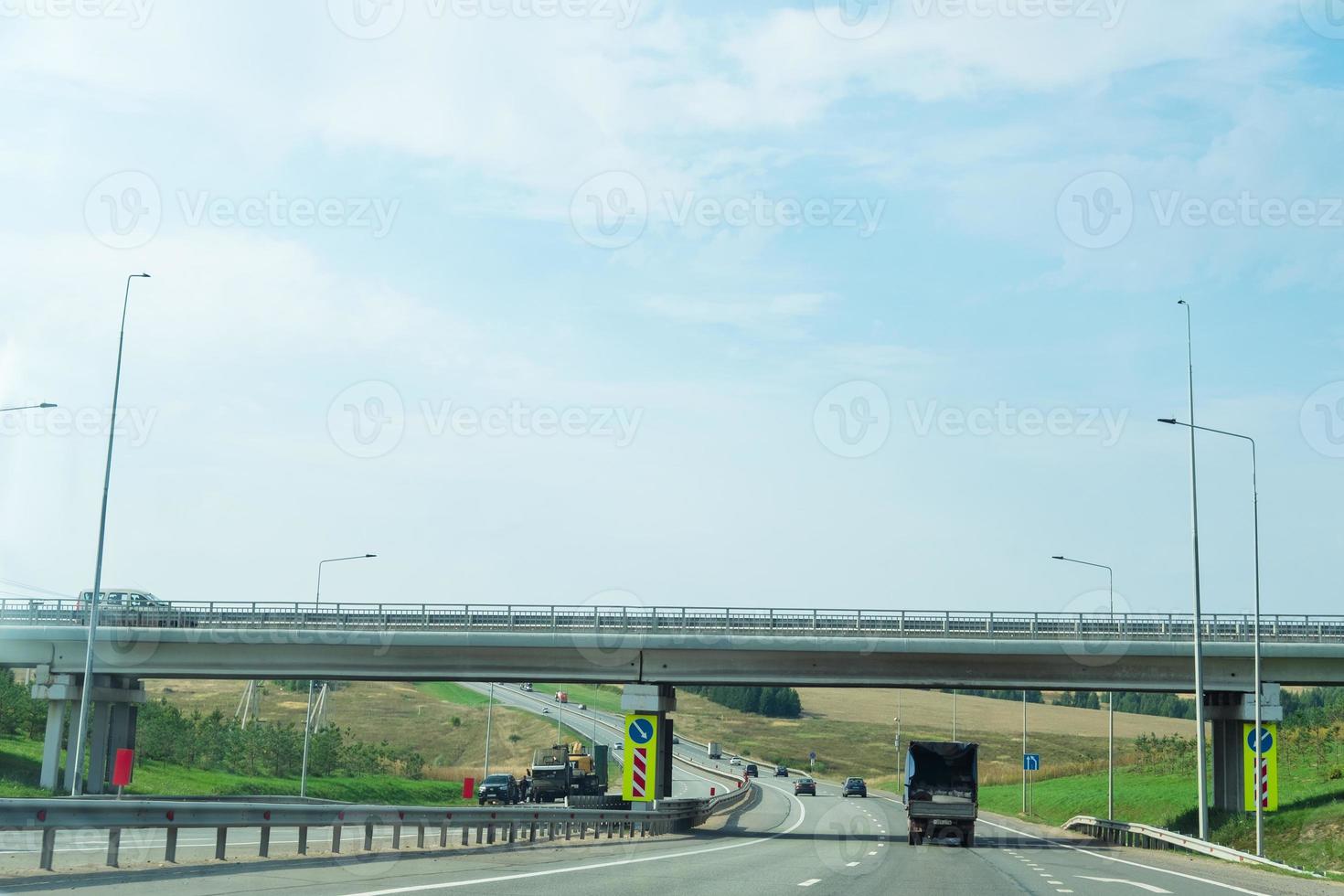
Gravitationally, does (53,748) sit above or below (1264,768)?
below

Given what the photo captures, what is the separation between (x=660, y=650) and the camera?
49.6 meters

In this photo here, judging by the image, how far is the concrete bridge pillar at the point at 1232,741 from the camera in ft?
153

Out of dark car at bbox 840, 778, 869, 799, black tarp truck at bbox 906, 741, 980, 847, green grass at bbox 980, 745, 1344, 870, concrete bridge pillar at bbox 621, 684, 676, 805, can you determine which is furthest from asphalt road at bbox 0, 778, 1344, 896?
dark car at bbox 840, 778, 869, 799

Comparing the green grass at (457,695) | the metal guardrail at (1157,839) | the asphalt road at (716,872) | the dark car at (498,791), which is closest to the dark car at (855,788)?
the dark car at (498,791)

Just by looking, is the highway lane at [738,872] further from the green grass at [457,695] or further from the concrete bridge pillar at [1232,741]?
the green grass at [457,695]

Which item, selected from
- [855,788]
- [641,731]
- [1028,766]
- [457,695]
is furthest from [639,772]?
[457,695]

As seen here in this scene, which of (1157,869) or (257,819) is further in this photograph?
(1157,869)

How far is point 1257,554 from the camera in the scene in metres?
41.7

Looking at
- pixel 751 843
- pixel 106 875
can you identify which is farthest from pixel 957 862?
pixel 106 875

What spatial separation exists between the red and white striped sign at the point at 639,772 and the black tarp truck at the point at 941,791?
29.5 ft

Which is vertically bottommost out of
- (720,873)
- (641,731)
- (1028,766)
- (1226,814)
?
(1028,766)

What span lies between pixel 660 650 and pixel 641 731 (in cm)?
374

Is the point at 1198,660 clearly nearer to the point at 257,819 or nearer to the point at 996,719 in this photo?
the point at 257,819

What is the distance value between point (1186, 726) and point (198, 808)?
160633 mm
